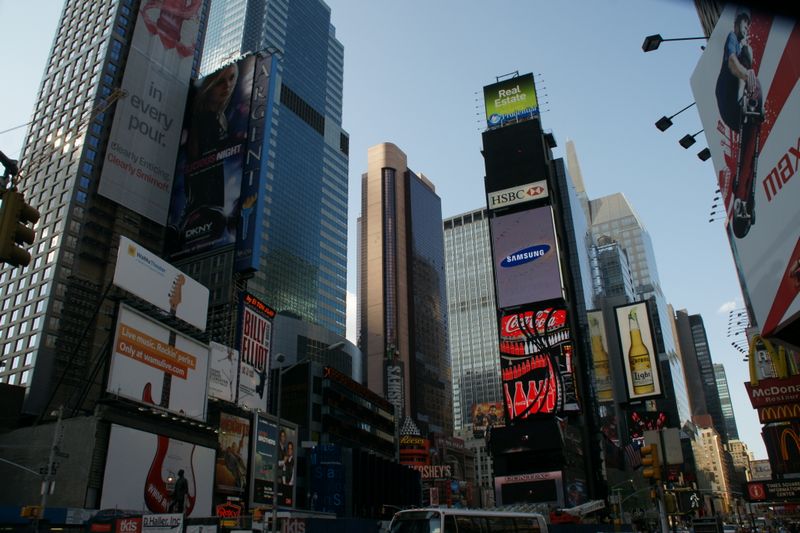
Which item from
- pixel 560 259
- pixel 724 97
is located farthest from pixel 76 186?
pixel 724 97

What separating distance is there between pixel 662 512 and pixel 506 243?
75.7 metres

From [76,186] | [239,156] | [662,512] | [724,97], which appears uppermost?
[76,186]

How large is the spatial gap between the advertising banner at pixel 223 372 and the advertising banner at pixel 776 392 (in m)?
42.6

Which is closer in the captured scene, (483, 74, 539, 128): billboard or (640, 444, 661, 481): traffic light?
(640, 444, 661, 481): traffic light

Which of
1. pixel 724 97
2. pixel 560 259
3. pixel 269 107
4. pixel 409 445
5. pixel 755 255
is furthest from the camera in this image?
pixel 409 445

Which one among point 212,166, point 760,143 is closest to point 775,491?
point 760,143

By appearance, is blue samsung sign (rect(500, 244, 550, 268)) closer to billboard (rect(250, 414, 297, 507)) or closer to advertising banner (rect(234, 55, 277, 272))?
advertising banner (rect(234, 55, 277, 272))

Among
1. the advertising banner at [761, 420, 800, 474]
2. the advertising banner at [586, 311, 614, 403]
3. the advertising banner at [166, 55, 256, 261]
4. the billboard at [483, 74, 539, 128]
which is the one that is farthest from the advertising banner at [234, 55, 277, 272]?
the advertising banner at [586, 311, 614, 403]

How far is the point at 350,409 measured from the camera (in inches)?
3912

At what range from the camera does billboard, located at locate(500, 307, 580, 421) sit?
83.9 m

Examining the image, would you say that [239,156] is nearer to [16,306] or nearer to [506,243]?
[506,243]

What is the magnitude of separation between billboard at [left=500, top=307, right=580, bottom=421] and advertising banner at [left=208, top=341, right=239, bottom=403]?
3979cm

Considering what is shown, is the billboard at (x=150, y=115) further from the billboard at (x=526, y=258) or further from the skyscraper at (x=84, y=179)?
the billboard at (x=526, y=258)

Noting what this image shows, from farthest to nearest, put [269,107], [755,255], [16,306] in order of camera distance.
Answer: [16,306] → [269,107] → [755,255]
